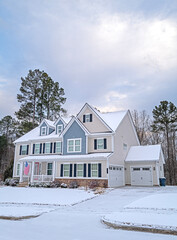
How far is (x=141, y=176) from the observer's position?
21.5 meters

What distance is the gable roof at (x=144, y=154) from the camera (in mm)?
21516

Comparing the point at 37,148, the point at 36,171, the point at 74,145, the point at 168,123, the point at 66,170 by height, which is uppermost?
the point at 168,123

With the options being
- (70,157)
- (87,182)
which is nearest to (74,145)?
(70,157)

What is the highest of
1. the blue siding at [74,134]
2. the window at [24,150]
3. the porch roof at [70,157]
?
the blue siding at [74,134]

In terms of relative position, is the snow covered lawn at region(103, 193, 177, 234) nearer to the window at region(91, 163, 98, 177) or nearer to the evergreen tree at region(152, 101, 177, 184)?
the window at region(91, 163, 98, 177)

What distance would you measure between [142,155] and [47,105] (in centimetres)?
2229

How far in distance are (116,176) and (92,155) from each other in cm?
339

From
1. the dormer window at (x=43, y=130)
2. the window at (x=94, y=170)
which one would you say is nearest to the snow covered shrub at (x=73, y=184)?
the window at (x=94, y=170)

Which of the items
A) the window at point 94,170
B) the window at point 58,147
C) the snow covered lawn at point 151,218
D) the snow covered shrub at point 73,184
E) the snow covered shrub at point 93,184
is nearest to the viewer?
the snow covered lawn at point 151,218

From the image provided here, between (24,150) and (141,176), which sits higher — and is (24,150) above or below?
A: above

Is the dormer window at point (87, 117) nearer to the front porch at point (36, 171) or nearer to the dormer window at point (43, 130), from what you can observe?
the front porch at point (36, 171)

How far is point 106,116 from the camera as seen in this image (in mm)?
24594

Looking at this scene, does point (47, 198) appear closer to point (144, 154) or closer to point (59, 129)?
point (59, 129)

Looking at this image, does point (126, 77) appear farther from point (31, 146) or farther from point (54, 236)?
point (54, 236)
